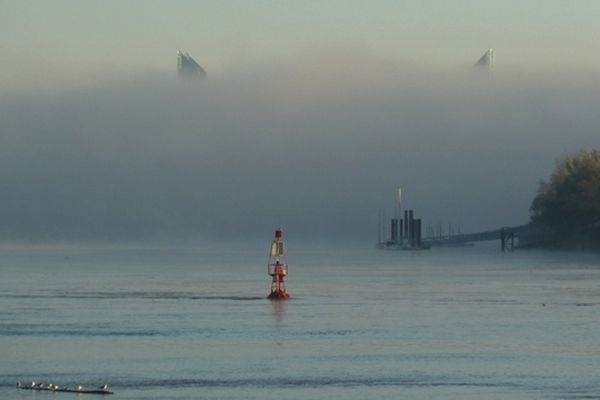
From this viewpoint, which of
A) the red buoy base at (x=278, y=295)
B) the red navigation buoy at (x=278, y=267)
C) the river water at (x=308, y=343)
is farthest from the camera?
the red buoy base at (x=278, y=295)

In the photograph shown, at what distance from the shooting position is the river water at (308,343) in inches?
1332

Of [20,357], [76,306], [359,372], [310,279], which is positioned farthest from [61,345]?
[310,279]

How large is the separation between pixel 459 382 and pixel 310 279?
60599mm

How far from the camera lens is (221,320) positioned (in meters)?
53.3

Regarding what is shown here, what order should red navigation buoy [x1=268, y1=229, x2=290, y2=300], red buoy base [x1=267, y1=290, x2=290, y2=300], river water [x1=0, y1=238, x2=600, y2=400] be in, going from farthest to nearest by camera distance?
red buoy base [x1=267, y1=290, x2=290, y2=300] → red navigation buoy [x1=268, y1=229, x2=290, y2=300] → river water [x1=0, y1=238, x2=600, y2=400]

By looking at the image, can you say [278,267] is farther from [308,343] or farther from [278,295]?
[308,343]

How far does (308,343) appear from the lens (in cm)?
4409

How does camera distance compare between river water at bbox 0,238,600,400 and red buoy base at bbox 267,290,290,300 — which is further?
red buoy base at bbox 267,290,290,300

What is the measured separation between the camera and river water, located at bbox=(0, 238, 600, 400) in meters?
33.8

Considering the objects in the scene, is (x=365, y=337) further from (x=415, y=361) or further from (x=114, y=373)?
(x=114, y=373)

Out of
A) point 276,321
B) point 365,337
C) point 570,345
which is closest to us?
point 570,345

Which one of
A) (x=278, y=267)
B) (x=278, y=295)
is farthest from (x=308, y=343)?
(x=278, y=295)

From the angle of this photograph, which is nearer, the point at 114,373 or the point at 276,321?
the point at 114,373

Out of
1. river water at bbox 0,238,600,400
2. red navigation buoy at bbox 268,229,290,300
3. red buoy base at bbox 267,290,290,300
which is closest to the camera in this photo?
river water at bbox 0,238,600,400
